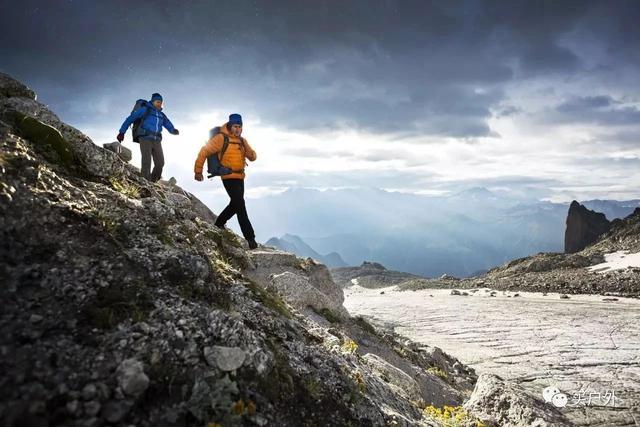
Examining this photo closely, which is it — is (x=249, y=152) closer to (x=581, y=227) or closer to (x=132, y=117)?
(x=132, y=117)

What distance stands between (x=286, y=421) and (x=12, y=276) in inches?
128

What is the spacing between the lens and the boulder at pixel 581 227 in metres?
123

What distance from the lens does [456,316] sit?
30094mm

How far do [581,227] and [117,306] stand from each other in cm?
15056

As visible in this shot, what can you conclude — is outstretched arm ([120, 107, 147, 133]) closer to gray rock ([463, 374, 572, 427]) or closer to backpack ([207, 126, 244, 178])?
backpack ([207, 126, 244, 178])

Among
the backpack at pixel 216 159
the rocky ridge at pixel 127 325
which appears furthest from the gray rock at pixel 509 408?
the backpack at pixel 216 159

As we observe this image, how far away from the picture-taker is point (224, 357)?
4141mm

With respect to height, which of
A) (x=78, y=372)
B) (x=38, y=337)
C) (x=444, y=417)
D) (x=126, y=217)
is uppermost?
(x=126, y=217)

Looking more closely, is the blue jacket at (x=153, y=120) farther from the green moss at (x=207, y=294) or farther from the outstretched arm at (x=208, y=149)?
the green moss at (x=207, y=294)

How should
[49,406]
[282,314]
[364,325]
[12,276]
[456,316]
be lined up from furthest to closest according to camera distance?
[456,316] → [364,325] → [282,314] → [12,276] → [49,406]

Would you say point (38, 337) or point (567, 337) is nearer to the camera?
point (38, 337)

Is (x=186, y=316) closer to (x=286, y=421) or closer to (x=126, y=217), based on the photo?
(x=286, y=421)

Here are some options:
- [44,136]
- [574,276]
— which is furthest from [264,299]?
[574,276]

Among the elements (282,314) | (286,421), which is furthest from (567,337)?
(286,421)
